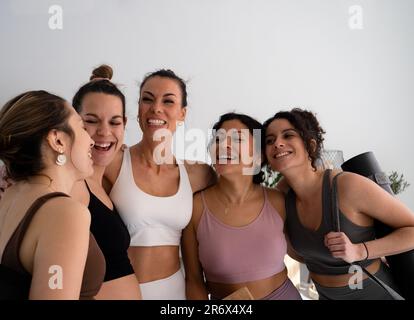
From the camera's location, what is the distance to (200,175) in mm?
1256

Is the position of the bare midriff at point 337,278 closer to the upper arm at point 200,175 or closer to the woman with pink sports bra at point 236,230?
the woman with pink sports bra at point 236,230

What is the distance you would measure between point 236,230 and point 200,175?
0.78ft

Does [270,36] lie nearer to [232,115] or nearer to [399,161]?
[399,161]

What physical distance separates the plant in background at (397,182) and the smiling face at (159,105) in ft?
7.55

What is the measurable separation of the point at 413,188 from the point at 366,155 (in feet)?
7.44

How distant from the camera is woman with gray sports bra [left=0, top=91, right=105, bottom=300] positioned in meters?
0.55

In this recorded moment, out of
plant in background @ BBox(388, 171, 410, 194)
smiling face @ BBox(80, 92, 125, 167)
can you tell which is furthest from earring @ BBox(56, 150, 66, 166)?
plant in background @ BBox(388, 171, 410, 194)

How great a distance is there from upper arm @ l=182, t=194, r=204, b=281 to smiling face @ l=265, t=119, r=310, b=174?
27 cm

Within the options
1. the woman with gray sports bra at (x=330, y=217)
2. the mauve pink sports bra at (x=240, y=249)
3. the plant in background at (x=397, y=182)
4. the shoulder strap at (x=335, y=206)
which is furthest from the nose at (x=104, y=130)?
the plant in background at (x=397, y=182)

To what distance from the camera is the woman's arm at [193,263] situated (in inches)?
45.0

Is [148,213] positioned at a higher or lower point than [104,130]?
lower

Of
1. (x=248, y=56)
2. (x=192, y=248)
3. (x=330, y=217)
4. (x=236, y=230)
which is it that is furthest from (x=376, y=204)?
(x=248, y=56)

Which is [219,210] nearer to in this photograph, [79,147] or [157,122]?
[157,122]

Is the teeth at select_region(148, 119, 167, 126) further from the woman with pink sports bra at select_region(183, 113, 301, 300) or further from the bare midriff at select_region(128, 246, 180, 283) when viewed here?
the bare midriff at select_region(128, 246, 180, 283)
